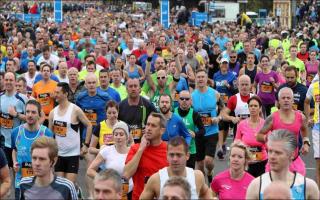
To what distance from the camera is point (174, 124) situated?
877cm

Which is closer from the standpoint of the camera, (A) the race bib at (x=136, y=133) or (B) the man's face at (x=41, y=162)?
(B) the man's face at (x=41, y=162)

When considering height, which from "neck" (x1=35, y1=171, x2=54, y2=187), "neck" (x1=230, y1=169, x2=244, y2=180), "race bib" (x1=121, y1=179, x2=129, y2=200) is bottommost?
"race bib" (x1=121, y1=179, x2=129, y2=200)

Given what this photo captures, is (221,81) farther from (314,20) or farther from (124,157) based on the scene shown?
(314,20)

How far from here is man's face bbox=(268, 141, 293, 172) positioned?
218 inches

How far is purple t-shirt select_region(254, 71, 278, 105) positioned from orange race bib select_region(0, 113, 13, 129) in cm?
464

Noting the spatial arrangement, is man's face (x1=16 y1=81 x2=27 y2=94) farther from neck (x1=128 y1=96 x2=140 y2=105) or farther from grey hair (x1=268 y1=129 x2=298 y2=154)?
grey hair (x1=268 y1=129 x2=298 y2=154)

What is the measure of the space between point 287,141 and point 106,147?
2.60m

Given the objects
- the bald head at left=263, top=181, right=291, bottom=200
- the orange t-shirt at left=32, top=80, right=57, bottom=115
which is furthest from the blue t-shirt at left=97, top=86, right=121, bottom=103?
the bald head at left=263, top=181, right=291, bottom=200

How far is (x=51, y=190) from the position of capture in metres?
5.61

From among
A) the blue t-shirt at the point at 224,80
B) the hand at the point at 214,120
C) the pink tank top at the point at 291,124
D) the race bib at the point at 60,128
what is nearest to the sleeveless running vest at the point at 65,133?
the race bib at the point at 60,128

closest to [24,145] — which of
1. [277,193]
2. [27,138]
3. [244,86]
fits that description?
[27,138]

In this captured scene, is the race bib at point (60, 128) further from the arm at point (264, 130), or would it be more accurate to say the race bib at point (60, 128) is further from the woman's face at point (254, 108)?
the arm at point (264, 130)

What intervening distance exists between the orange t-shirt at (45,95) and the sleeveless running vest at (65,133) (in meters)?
1.79

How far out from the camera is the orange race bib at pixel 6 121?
995 cm
